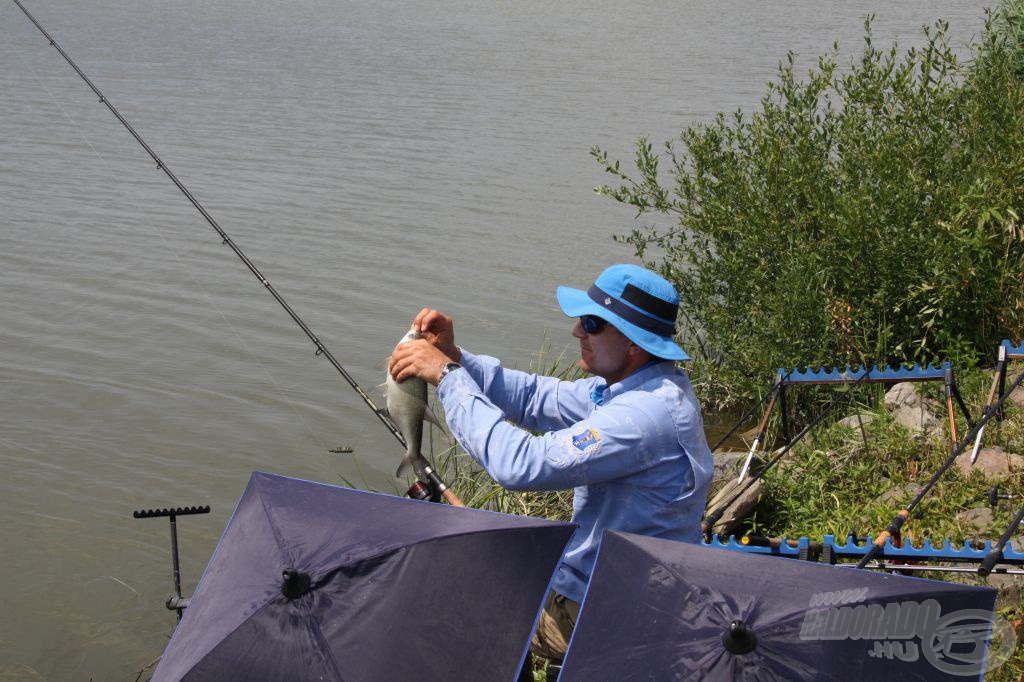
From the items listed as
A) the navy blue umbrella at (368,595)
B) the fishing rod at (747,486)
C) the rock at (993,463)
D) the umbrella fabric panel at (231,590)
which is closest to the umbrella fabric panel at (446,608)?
the navy blue umbrella at (368,595)

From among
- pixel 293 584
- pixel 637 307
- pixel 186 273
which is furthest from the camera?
pixel 186 273

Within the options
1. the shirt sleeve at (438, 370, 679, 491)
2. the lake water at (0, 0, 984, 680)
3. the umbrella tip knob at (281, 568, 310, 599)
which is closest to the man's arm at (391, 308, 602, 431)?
the shirt sleeve at (438, 370, 679, 491)

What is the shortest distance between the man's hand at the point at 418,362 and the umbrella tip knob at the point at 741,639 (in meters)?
1.24

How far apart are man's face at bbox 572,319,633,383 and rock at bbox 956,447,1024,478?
8.42 ft

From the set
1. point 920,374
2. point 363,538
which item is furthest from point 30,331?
point 363,538

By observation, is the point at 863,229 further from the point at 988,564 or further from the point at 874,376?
the point at 988,564

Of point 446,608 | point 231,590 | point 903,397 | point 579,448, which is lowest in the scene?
point 231,590

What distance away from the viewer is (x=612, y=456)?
2688 millimetres

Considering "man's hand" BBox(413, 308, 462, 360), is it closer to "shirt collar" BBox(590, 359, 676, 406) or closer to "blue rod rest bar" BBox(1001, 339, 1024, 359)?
"shirt collar" BBox(590, 359, 676, 406)

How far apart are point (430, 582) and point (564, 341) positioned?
732 centimetres

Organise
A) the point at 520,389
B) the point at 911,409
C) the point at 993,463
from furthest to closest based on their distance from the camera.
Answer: the point at 911,409, the point at 993,463, the point at 520,389

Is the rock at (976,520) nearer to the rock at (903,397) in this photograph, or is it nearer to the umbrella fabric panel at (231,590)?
the rock at (903,397)

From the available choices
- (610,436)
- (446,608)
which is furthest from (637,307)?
(446,608)

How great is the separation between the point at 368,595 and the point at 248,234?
1015cm
